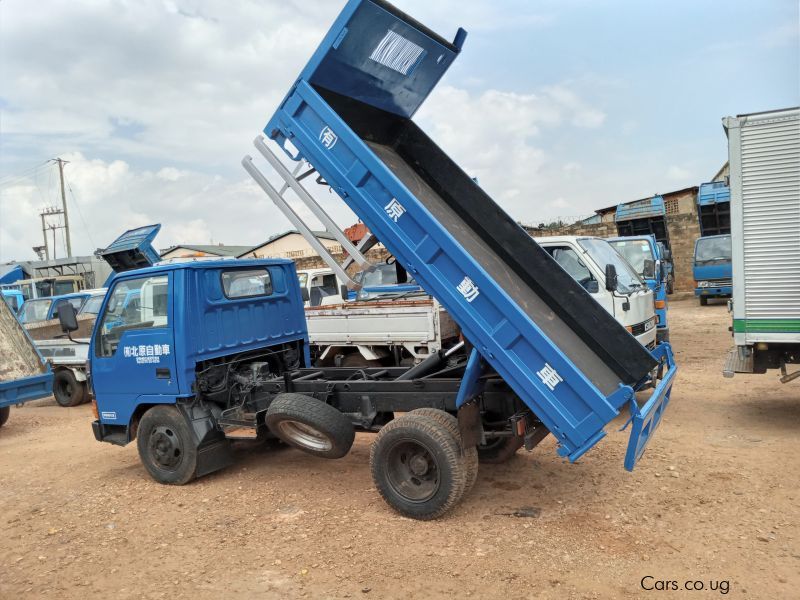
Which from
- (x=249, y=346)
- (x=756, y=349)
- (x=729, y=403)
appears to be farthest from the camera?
(x=729, y=403)

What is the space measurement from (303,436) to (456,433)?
1.46 meters

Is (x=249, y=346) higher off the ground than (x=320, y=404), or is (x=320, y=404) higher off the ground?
(x=249, y=346)

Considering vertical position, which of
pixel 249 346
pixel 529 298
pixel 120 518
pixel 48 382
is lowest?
pixel 120 518

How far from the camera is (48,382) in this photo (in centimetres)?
877

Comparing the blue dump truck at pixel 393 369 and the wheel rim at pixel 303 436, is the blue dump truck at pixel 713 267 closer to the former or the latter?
the blue dump truck at pixel 393 369

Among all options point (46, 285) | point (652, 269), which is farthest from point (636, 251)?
point (46, 285)

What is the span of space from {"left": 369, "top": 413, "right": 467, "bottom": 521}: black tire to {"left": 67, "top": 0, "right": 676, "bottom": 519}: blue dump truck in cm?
1

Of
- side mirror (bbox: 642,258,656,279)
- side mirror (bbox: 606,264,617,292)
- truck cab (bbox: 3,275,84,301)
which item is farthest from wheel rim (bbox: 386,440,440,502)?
truck cab (bbox: 3,275,84,301)

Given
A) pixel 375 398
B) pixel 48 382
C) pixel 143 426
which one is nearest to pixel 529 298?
pixel 375 398

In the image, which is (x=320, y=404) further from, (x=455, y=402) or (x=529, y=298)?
(x=529, y=298)

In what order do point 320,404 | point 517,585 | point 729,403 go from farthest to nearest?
point 729,403 < point 320,404 < point 517,585

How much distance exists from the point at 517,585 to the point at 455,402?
1.43 metres

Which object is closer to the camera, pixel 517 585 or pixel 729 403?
pixel 517 585

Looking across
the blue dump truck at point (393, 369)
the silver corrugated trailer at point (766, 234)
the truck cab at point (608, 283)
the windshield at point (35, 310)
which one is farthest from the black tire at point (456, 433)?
the windshield at point (35, 310)
